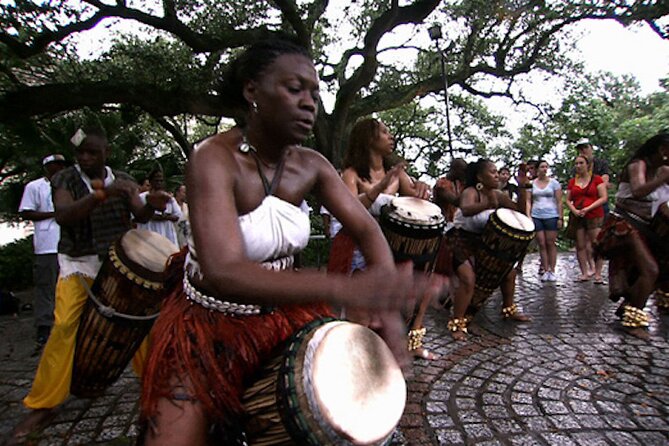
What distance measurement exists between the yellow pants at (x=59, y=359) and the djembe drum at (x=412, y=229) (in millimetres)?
2216

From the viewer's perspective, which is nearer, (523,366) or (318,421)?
(318,421)

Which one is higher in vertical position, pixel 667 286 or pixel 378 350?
pixel 378 350

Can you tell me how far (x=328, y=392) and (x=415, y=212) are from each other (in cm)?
271

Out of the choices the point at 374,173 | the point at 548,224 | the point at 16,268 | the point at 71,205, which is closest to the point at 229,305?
the point at 71,205

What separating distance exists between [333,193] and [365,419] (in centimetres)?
91

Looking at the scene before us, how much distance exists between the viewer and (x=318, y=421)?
1289 mm

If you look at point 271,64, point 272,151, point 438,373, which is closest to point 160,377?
point 272,151

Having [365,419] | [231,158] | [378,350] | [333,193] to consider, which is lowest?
[365,419]

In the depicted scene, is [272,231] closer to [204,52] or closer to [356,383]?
[356,383]

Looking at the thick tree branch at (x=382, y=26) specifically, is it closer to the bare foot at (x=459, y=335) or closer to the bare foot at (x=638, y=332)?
the bare foot at (x=459, y=335)

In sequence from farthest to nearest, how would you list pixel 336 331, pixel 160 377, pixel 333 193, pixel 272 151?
pixel 333 193, pixel 272 151, pixel 160 377, pixel 336 331

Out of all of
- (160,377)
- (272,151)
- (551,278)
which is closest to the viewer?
(160,377)

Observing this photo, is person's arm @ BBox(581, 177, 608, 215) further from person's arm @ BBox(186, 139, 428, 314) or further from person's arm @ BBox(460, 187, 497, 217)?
person's arm @ BBox(186, 139, 428, 314)

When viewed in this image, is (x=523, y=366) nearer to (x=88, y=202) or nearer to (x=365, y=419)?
(x=365, y=419)
